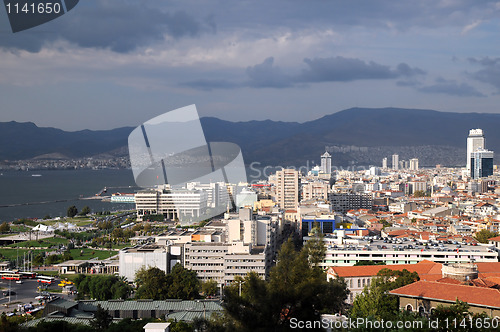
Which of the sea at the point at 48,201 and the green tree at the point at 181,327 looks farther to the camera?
the sea at the point at 48,201

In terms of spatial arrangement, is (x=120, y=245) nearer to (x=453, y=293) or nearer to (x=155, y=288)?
(x=155, y=288)

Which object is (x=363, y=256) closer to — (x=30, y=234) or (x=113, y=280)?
(x=113, y=280)

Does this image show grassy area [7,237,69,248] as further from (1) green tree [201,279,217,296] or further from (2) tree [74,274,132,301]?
(1) green tree [201,279,217,296]

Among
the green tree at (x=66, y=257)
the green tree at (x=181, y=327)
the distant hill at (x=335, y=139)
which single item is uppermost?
the distant hill at (x=335, y=139)

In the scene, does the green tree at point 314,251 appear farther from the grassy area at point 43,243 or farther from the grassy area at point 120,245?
the grassy area at point 43,243

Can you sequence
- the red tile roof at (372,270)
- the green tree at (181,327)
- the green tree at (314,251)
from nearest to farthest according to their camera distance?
the green tree at (314,251)
the green tree at (181,327)
the red tile roof at (372,270)

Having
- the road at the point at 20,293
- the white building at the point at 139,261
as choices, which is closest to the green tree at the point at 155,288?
the white building at the point at 139,261

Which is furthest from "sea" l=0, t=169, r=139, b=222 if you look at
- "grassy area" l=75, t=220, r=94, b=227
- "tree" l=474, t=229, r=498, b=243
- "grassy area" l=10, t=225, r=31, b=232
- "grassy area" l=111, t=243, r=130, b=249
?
"tree" l=474, t=229, r=498, b=243
